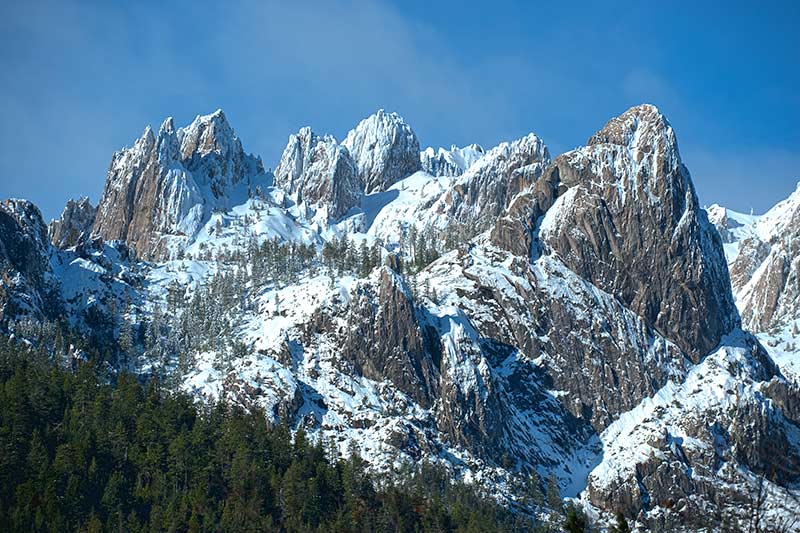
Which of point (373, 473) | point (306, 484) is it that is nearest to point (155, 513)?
point (306, 484)

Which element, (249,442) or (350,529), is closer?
(350,529)

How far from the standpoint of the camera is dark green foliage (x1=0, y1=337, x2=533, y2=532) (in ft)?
485

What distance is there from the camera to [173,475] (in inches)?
6383

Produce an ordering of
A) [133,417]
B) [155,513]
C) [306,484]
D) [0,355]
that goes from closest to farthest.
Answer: [155,513] → [306,484] → [133,417] → [0,355]

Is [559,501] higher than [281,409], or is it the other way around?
[281,409]

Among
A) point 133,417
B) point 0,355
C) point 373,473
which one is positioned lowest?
point 373,473

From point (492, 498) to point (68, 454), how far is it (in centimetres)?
7768

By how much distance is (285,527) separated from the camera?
156 m

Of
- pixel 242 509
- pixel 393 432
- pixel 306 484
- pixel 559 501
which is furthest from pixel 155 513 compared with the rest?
pixel 559 501

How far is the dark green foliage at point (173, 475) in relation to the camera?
148 meters

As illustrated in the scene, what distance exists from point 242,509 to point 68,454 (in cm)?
2834

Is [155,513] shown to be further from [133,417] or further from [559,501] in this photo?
[559,501]

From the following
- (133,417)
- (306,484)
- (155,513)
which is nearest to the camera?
(155,513)

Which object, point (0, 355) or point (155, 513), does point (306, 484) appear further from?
point (0, 355)
